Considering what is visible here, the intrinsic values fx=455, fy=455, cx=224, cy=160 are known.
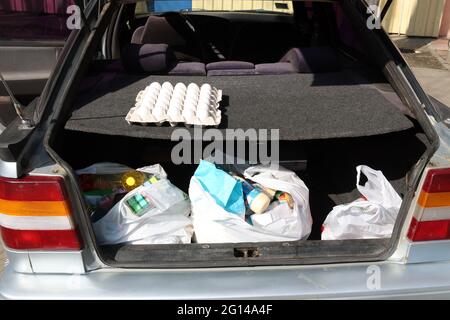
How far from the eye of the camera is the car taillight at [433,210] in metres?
1.52

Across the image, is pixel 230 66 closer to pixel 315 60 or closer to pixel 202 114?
pixel 315 60

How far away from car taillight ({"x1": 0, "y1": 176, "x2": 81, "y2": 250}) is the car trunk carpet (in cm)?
31

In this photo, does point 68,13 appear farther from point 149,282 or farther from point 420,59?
point 420,59

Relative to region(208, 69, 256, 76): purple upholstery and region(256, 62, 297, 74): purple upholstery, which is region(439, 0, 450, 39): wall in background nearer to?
region(256, 62, 297, 74): purple upholstery

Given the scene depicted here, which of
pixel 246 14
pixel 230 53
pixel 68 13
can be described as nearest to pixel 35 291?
pixel 68 13

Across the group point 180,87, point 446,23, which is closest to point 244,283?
point 180,87

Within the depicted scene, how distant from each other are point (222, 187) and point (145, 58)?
0.92m

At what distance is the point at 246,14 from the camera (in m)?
4.40

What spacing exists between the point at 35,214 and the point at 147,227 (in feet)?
1.33

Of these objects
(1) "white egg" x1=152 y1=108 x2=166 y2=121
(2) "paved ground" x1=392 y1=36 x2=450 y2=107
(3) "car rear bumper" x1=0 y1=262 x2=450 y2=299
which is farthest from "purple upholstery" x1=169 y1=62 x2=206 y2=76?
(2) "paved ground" x1=392 y1=36 x2=450 y2=107

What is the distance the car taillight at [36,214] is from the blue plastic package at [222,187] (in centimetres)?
52

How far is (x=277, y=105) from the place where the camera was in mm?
1971

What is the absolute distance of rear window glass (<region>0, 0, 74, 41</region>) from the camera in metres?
3.11

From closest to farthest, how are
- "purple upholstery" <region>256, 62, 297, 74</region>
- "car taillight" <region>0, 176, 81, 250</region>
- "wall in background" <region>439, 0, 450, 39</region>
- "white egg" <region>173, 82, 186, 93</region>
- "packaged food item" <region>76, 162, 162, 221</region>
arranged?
1. "car taillight" <region>0, 176, 81, 250</region>
2. "packaged food item" <region>76, 162, 162, 221</region>
3. "white egg" <region>173, 82, 186, 93</region>
4. "purple upholstery" <region>256, 62, 297, 74</region>
5. "wall in background" <region>439, 0, 450, 39</region>
